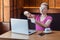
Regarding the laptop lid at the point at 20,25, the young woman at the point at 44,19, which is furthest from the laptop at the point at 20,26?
the young woman at the point at 44,19

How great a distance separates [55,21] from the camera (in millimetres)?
4734

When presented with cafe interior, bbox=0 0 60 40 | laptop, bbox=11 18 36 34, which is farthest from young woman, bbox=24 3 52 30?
cafe interior, bbox=0 0 60 40

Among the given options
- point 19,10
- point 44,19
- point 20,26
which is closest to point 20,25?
point 20,26

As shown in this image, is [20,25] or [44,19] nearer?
[20,25]

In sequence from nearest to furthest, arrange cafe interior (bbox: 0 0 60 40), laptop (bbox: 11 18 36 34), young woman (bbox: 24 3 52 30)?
laptop (bbox: 11 18 36 34)
young woman (bbox: 24 3 52 30)
cafe interior (bbox: 0 0 60 40)

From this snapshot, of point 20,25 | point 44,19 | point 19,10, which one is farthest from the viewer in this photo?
point 19,10

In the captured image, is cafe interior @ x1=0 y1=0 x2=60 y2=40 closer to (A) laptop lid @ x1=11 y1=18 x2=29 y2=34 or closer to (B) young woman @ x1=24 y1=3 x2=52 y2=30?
(B) young woman @ x1=24 y1=3 x2=52 y2=30

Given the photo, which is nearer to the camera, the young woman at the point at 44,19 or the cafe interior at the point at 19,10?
the young woman at the point at 44,19

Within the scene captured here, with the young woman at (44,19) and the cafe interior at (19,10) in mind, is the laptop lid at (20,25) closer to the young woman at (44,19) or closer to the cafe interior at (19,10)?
the young woman at (44,19)

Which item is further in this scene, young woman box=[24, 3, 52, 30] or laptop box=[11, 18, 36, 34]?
young woman box=[24, 3, 52, 30]

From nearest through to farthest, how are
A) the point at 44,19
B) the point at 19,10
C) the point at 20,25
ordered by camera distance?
the point at 20,25
the point at 44,19
the point at 19,10

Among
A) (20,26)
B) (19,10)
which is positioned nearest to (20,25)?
(20,26)

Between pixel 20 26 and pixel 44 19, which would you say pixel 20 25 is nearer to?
pixel 20 26

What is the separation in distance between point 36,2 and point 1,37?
2707 mm
